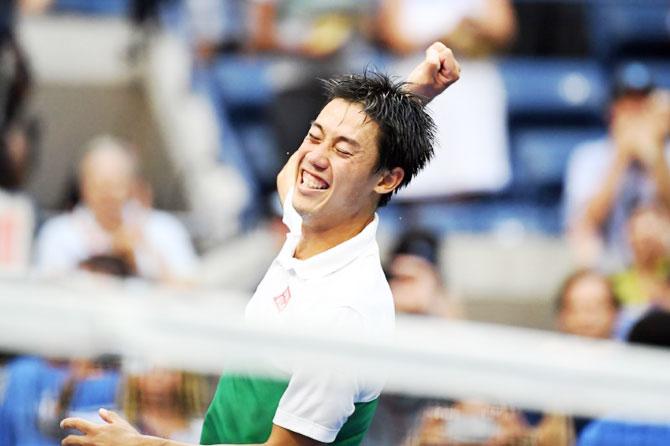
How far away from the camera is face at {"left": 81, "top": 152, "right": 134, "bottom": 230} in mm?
5887

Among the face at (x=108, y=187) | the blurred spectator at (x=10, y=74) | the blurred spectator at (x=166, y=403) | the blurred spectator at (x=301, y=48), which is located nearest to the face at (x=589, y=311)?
the blurred spectator at (x=301, y=48)

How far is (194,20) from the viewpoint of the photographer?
7383mm

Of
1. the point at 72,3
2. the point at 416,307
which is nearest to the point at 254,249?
the point at 416,307

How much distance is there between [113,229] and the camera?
232 inches

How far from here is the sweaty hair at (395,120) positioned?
243cm

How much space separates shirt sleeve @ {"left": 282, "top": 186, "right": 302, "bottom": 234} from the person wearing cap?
3.38 metres

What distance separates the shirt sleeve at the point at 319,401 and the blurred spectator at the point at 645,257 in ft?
11.2

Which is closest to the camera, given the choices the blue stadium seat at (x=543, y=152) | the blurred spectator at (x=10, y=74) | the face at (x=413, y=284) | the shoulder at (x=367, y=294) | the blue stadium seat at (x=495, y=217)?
the shoulder at (x=367, y=294)

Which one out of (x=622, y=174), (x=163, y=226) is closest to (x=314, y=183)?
(x=163, y=226)

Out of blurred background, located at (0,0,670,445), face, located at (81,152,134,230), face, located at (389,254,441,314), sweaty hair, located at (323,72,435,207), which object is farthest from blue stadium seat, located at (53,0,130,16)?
sweaty hair, located at (323,72,435,207)

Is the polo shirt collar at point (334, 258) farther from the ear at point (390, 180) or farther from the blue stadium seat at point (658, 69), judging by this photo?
the blue stadium seat at point (658, 69)

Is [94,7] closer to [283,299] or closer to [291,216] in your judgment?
[291,216]

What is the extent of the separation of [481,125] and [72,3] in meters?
2.97

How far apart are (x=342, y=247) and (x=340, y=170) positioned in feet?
0.45
